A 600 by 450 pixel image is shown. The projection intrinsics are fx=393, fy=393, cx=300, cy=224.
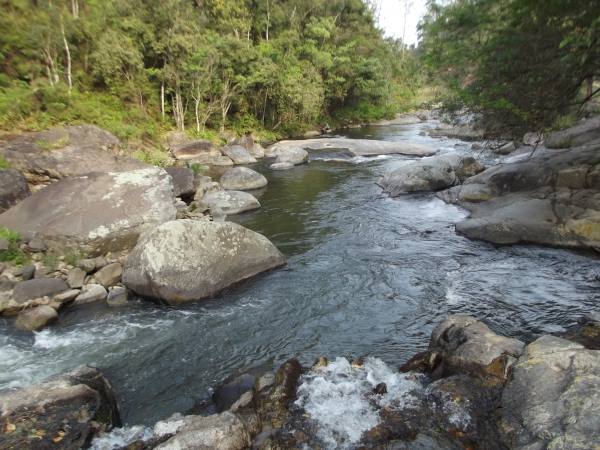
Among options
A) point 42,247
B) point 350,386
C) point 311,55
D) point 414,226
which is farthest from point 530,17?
point 311,55

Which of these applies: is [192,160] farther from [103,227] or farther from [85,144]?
[103,227]

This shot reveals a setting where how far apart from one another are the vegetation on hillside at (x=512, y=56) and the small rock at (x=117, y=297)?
9001 mm

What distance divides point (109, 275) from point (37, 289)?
1.32 m

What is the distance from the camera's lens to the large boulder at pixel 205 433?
3.83 metres

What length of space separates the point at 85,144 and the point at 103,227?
6.70 metres

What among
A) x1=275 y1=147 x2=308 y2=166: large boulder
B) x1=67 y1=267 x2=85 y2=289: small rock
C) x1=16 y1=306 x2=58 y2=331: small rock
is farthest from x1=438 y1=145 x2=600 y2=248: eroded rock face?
x1=275 y1=147 x2=308 y2=166: large boulder

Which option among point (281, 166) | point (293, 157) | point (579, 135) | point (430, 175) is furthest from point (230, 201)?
point (579, 135)

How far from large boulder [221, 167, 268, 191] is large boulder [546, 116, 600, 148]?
37.5 ft

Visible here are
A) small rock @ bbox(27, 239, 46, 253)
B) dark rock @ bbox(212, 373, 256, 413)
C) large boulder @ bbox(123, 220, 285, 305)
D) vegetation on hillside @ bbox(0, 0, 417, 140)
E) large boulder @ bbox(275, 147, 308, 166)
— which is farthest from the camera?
large boulder @ bbox(275, 147, 308, 166)

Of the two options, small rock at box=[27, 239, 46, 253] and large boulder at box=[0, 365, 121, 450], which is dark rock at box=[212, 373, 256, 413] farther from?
small rock at box=[27, 239, 46, 253]

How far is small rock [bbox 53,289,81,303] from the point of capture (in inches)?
305

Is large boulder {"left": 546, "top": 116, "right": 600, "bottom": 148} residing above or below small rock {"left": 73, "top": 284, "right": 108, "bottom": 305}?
above

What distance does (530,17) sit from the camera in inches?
347

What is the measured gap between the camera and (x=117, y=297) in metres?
7.96
